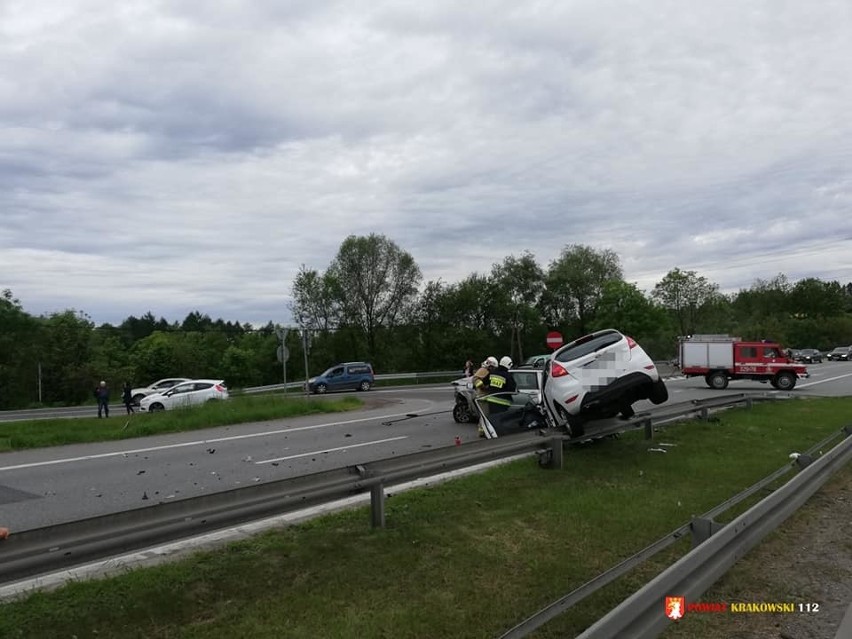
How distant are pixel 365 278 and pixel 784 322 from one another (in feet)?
219

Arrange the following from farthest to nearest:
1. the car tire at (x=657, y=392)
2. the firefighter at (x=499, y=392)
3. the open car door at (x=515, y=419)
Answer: the firefighter at (x=499, y=392)
the open car door at (x=515, y=419)
the car tire at (x=657, y=392)

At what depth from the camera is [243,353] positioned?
90.1 metres

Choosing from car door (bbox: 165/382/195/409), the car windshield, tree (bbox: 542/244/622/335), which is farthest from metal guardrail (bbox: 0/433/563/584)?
tree (bbox: 542/244/622/335)

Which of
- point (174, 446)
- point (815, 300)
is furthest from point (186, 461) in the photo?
point (815, 300)

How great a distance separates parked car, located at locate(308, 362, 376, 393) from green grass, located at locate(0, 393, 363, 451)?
53.7 ft

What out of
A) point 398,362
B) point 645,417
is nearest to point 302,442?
point 645,417

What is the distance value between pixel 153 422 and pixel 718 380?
2681 centimetres

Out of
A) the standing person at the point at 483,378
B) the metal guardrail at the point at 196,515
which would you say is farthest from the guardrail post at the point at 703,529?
the standing person at the point at 483,378

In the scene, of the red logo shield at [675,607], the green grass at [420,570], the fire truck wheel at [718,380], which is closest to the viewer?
the red logo shield at [675,607]

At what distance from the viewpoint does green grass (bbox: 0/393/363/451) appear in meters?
15.9

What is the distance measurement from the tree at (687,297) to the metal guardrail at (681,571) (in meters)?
79.2

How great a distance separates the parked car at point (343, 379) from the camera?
132 ft

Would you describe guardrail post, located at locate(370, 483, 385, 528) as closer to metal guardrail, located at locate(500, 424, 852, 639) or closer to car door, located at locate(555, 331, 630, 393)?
metal guardrail, located at locate(500, 424, 852, 639)

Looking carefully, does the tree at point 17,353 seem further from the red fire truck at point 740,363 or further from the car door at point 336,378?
the red fire truck at point 740,363
